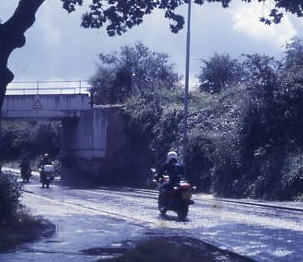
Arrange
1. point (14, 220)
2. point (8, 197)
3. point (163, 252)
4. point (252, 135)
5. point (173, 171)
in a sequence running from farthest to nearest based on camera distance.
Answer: point (252, 135)
point (173, 171)
point (14, 220)
point (8, 197)
point (163, 252)

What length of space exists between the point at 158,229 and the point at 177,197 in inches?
164

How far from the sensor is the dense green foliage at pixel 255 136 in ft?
121

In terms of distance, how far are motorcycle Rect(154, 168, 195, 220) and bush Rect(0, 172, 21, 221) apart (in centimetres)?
659

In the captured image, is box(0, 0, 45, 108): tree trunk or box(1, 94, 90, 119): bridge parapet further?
box(1, 94, 90, 119): bridge parapet

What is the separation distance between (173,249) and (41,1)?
6937 millimetres

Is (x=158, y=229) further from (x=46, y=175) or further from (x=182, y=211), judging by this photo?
(x=46, y=175)

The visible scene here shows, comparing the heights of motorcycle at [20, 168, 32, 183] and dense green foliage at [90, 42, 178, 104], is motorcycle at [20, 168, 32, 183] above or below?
below

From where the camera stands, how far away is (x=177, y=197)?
77.5ft

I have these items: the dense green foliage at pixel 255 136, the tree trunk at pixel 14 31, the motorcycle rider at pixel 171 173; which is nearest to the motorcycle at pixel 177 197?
the motorcycle rider at pixel 171 173

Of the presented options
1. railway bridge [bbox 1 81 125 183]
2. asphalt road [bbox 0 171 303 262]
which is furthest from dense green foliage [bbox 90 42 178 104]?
asphalt road [bbox 0 171 303 262]

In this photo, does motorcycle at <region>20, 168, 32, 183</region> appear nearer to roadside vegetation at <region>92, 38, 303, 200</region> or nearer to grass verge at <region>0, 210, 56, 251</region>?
roadside vegetation at <region>92, 38, 303, 200</region>

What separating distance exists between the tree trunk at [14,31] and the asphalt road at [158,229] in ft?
11.0

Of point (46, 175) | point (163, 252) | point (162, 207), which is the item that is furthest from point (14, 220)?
point (46, 175)

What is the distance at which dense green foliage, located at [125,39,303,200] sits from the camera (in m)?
37.0
